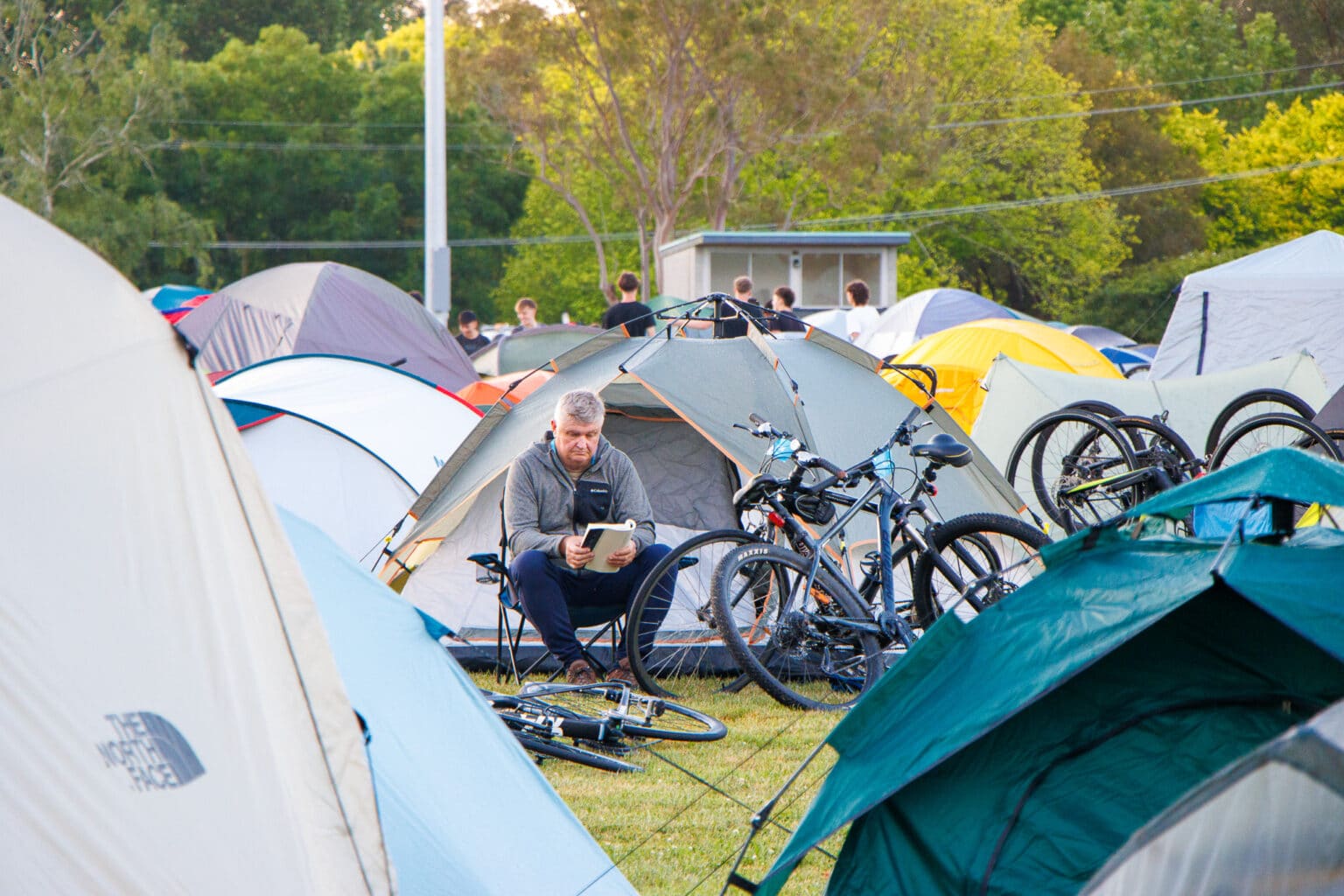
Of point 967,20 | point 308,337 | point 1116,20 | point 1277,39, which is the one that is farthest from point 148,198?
point 1277,39

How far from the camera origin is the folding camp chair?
6047 mm

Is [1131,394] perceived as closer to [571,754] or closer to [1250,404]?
[1250,404]

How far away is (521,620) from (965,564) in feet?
5.88

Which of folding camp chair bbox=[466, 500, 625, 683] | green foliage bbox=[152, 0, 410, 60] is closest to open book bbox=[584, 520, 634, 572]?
folding camp chair bbox=[466, 500, 625, 683]

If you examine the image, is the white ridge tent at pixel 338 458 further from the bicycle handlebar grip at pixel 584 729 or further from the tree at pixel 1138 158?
the tree at pixel 1138 158

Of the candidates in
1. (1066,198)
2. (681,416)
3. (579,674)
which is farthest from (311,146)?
(579,674)

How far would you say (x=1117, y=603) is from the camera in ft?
10.2

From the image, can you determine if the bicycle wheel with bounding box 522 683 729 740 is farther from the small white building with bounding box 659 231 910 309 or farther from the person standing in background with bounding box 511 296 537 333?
the small white building with bounding box 659 231 910 309

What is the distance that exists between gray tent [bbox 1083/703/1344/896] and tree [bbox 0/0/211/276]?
1267 inches

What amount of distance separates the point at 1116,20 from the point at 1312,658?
152 feet

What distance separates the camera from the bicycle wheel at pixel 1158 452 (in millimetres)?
7469

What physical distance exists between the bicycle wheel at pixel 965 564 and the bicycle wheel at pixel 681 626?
694 mm

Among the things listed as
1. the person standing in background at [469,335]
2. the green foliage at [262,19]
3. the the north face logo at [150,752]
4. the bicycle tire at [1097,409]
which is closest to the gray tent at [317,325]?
the person standing in background at [469,335]

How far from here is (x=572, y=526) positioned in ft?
20.3
